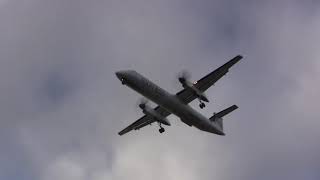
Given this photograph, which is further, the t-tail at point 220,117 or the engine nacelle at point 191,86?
the t-tail at point 220,117

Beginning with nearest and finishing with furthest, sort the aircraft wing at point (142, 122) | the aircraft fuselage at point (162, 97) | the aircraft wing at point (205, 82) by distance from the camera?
the aircraft fuselage at point (162, 97), the aircraft wing at point (205, 82), the aircraft wing at point (142, 122)

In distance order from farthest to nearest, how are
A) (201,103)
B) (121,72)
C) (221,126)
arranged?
(221,126) → (201,103) → (121,72)

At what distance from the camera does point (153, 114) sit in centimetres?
11219

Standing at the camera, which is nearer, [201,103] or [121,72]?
[121,72]

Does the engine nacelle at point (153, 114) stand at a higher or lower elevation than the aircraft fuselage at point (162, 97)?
higher

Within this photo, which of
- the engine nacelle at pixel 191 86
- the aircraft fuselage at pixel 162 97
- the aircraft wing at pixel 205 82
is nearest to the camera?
the aircraft fuselage at pixel 162 97

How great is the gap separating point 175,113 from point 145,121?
11624 millimetres

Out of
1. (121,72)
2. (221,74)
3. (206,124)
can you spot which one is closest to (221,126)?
(206,124)

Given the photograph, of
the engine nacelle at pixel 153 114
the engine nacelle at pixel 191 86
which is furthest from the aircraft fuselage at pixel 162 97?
the engine nacelle at pixel 153 114

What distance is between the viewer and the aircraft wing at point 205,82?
10425 cm

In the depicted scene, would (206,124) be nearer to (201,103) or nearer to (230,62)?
(201,103)

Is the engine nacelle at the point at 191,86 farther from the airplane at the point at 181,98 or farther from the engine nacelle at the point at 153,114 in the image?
the engine nacelle at the point at 153,114

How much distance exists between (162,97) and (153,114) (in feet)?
29.1

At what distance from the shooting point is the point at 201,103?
108 meters
